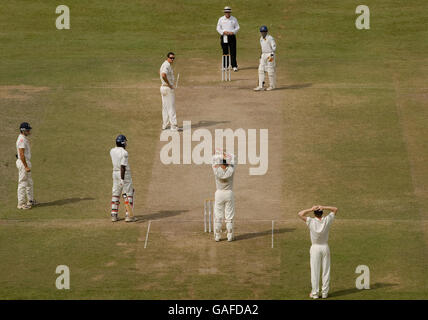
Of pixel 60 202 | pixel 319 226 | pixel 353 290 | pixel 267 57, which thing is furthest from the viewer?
pixel 267 57

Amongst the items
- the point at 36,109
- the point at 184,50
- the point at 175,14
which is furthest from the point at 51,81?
the point at 175,14

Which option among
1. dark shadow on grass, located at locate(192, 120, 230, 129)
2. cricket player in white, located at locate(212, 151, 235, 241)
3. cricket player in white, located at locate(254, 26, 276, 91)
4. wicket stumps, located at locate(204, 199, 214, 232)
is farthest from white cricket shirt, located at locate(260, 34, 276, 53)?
cricket player in white, located at locate(212, 151, 235, 241)

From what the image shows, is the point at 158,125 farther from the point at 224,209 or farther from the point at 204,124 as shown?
the point at 224,209

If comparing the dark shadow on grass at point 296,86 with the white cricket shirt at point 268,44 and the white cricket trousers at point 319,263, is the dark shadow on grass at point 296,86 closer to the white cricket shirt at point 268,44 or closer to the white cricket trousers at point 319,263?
the white cricket shirt at point 268,44

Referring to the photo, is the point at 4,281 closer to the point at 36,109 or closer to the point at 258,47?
the point at 36,109

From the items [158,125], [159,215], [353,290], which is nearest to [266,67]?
[158,125]

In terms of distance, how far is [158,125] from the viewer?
1524 inches

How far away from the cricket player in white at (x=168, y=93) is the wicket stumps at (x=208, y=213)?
554cm

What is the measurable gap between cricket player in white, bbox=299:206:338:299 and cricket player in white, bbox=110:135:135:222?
6472 mm

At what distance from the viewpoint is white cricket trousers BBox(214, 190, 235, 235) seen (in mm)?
30016

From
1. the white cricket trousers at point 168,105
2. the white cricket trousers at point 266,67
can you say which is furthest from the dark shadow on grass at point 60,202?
the white cricket trousers at point 266,67

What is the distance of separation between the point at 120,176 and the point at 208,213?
2787 millimetres

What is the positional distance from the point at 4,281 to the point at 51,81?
15.4 m

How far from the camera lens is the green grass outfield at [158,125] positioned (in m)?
28.8
